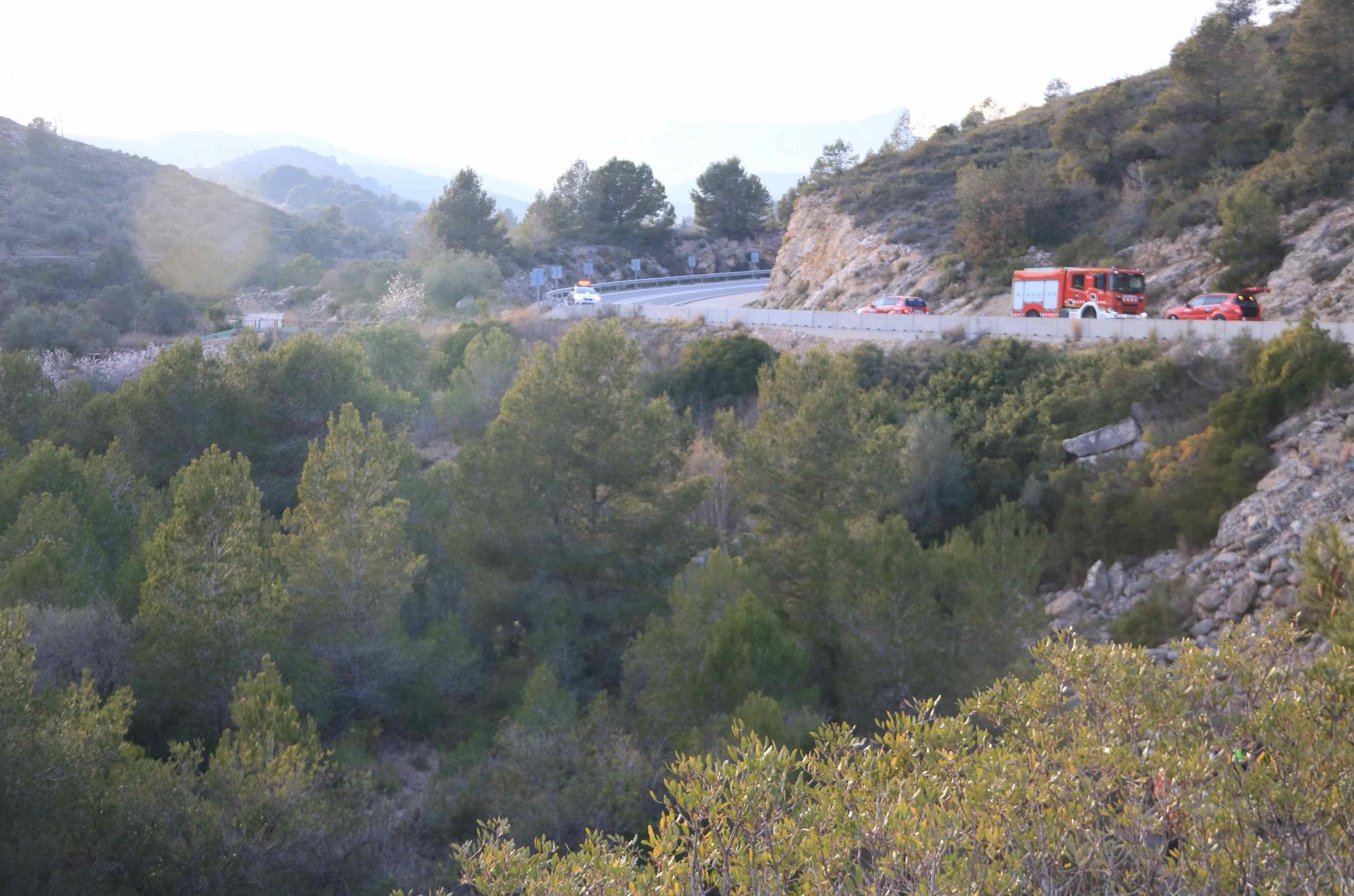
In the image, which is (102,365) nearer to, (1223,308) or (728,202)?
(1223,308)

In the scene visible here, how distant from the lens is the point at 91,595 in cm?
1608

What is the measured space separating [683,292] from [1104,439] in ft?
115

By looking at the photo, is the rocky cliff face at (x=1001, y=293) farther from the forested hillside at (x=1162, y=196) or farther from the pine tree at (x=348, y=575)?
the pine tree at (x=348, y=575)

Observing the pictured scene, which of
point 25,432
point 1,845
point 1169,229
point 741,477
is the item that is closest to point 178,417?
point 25,432

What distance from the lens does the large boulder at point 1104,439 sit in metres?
25.8

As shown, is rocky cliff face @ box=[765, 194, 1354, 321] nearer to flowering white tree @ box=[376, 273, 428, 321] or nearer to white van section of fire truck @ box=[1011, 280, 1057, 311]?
white van section of fire truck @ box=[1011, 280, 1057, 311]

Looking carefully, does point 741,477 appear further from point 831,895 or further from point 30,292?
point 30,292

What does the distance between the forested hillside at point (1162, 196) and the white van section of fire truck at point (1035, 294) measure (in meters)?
3.65

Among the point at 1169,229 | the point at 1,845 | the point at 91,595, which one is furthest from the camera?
the point at 1169,229

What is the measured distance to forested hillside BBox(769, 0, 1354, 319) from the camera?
32031 mm

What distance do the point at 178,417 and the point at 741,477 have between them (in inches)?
514

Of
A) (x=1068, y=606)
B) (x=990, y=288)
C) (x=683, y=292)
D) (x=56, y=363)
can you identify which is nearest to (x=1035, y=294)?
(x=990, y=288)

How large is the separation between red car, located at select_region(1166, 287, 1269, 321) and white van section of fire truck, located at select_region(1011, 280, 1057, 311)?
430 centimetres

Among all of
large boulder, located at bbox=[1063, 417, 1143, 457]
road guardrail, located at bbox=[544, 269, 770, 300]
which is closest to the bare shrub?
large boulder, located at bbox=[1063, 417, 1143, 457]
